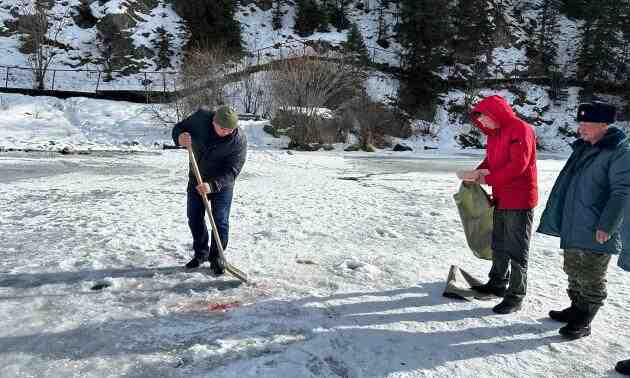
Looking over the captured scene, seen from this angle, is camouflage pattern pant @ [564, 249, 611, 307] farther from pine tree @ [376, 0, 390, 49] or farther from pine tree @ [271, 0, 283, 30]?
pine tree @ [376, 0, 390, 49]

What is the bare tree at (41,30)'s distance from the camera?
2555 centimetres

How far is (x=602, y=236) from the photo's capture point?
2922 millimetres

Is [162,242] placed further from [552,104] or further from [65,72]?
→ [552,104]

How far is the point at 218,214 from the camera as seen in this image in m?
4.38

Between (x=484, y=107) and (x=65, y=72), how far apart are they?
30.3 metres

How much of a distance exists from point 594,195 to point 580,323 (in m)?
0.90

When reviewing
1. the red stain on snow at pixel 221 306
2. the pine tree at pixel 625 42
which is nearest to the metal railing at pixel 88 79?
the red stain on snow at pixel 221 306

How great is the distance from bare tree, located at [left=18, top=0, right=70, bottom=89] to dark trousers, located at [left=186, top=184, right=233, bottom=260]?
25209 millimetres

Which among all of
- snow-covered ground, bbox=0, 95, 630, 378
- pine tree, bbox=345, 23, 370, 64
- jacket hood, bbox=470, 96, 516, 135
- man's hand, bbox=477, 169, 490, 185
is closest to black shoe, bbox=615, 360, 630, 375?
snow-covered ground, bbox=0, 95, 630, 378

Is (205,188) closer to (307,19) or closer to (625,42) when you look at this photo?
(307,19)

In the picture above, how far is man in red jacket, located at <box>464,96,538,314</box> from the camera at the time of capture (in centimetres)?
342

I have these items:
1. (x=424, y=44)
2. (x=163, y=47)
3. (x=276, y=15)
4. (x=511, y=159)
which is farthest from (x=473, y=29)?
(x=511, y=159)

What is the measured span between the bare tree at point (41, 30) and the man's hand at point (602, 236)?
28.0 m

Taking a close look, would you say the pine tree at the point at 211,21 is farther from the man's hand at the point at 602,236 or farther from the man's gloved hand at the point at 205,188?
the man's hand at the point at 602,236
